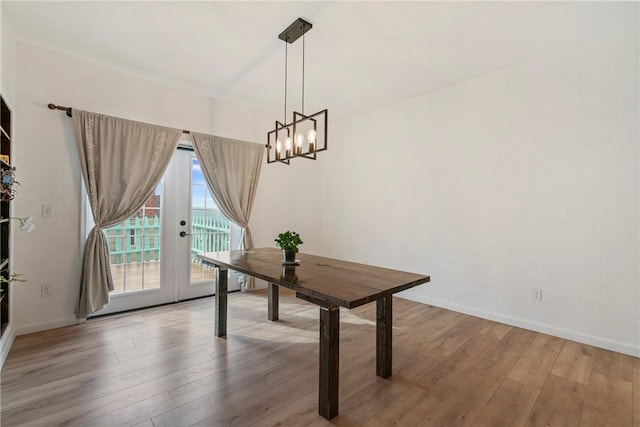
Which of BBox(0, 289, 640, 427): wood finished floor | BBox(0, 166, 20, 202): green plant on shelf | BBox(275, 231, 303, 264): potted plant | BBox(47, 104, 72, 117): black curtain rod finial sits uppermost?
BBox(47, 104, 72, 117): black curtain rod finial

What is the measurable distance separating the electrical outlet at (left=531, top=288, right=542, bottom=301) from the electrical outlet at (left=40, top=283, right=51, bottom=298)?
4893 mm

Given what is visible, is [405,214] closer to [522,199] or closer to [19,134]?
[522,199]

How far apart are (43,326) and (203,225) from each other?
1869 mm

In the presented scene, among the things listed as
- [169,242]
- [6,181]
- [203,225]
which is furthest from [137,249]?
[6,181]

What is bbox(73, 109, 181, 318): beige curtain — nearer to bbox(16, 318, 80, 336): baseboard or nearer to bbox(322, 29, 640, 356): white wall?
bbox(16, 318, 80, 336): baseboard

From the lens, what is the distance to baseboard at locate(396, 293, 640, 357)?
102 inches

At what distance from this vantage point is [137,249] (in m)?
3.54

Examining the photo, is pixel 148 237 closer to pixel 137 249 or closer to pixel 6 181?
pixel 137 249

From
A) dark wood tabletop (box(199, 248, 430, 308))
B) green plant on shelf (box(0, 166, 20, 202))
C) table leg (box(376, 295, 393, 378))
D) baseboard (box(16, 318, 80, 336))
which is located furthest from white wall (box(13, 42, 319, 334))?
table leg (box(376, 295, 393, 378))

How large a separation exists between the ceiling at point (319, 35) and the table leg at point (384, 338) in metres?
2.28

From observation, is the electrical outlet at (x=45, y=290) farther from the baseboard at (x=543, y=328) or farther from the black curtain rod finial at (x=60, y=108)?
the baseboard at (x=543, y=328)

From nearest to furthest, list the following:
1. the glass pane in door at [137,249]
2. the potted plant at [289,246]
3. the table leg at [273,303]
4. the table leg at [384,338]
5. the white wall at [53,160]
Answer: the table leg at [384,338] < the potted plant at [289,246] < the white wall at [53,160] < the table leg at [273,303] < the glass pane in door at [137,249]

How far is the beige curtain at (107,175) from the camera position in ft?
9.91

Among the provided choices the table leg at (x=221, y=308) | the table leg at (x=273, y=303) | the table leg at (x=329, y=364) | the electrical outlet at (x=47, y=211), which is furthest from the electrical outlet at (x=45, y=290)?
the table leg at (x=329, y=364)
